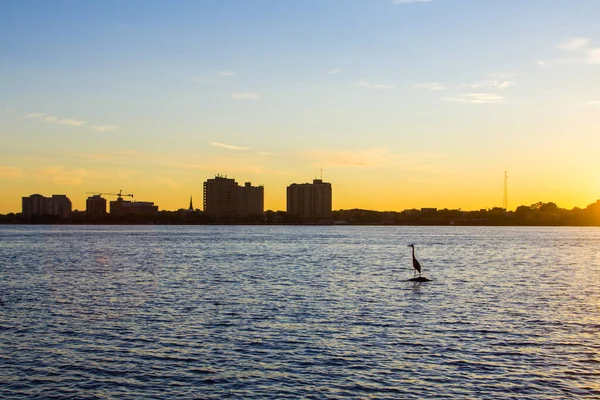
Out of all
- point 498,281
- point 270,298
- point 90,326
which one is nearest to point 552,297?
point 498,281

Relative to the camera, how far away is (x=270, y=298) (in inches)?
2005

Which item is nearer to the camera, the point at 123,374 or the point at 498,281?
the point at 123,374

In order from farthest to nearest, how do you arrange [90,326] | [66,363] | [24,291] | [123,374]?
[24,291] < [90,326] < [66,363] < [123,374]

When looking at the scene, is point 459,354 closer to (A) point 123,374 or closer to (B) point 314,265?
(A) point 123,374

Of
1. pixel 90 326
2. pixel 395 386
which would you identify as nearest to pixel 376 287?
pixel 90 326

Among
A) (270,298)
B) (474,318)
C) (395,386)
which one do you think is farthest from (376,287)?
(395,386)

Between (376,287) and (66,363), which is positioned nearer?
(66,363)

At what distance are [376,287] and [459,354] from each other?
28544mm

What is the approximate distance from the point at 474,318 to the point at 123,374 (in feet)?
74.6

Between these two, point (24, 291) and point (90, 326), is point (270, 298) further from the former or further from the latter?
point (24, 291)

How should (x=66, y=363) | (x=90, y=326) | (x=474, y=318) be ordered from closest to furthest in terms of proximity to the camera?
(x=66, y=363)
(x=90, y=326)
(x=474, y=318)

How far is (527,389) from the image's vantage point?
83.0 feet

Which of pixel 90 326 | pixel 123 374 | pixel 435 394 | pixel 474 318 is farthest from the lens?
pixel 474 318

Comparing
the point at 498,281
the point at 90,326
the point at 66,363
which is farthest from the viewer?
the point at 498,281
